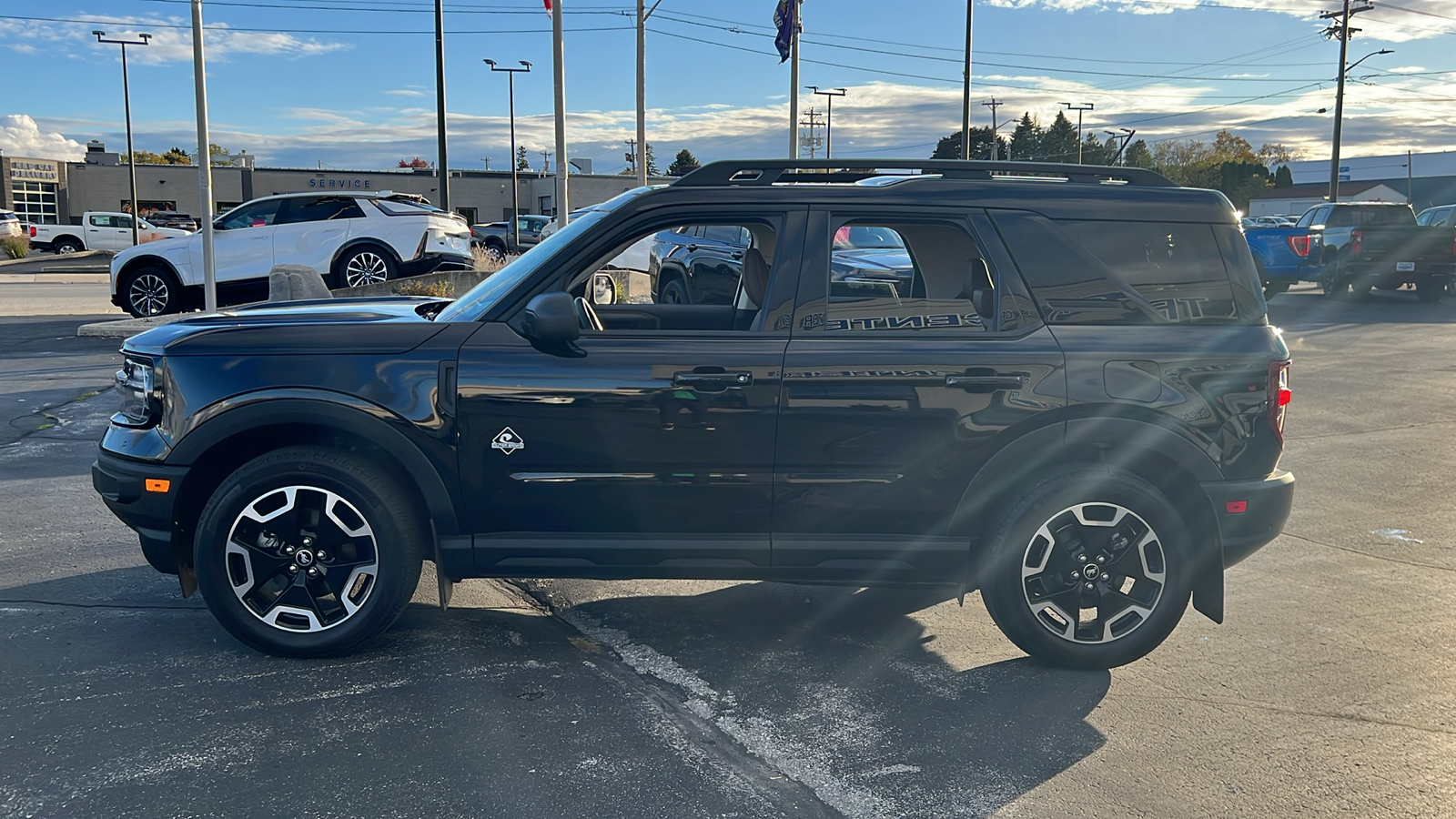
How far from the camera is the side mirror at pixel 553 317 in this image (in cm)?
398

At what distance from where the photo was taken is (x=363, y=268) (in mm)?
16188

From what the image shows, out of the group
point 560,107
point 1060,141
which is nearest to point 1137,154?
point 1060,141

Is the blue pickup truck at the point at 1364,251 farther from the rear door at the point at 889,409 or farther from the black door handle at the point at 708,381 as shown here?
the black door handle at the point at 708,381

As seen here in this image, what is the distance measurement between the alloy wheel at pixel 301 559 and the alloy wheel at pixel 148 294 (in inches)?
535

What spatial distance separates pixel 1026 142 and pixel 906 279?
12028 centimetres

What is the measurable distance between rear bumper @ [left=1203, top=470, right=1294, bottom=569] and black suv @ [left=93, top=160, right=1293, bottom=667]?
13 millimetres

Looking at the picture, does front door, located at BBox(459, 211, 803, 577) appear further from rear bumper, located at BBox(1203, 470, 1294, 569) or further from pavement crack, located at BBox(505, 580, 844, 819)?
rear bumper, located at BBox(1203, 470, 1294, 569)

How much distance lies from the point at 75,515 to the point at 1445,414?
35.6ft

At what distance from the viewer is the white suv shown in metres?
16.0

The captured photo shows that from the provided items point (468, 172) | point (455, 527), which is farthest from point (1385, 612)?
point (468, 172)

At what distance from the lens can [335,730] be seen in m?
3.69

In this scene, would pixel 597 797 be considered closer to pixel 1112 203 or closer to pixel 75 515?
pixel 1112 203

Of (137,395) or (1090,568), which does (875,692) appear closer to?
(1090,568)

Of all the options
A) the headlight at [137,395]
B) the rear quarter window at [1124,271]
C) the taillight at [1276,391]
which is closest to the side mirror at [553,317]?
the headlight at [137,395]
